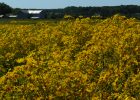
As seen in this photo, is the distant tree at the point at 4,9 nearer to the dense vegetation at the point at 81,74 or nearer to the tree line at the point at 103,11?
the tree line at the point at 103,11

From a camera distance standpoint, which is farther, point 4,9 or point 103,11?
point 4,9

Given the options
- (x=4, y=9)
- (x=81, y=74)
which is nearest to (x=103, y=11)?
(x=4, y=9)

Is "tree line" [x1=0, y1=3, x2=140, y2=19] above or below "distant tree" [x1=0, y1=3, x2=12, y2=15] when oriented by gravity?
above

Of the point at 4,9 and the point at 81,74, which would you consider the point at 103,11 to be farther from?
the point at 81,74

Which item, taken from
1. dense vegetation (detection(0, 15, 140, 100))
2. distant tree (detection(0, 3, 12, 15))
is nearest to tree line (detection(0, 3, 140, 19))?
distant tree (detection(0, 3, 12, 15))

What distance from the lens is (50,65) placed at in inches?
452

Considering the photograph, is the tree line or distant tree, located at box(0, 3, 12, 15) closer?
the tree line

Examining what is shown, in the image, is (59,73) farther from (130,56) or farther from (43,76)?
(130,56)

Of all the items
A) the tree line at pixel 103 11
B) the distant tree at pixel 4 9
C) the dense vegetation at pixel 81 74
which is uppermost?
the dense vegetation at pixel 81 74

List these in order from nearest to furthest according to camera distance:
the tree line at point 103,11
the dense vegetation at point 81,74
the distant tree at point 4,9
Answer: the dense vegetation at point 81,74
the tree line at point 103,11
the distant tree at point 4,9

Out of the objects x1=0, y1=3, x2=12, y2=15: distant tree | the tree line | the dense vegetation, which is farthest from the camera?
x1=0, y1=3, x2=12, y2=15: distant tree

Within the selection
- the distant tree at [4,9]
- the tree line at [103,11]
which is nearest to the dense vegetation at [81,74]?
the tree line at [103,11]

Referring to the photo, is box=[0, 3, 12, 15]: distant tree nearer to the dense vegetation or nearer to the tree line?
the tree line

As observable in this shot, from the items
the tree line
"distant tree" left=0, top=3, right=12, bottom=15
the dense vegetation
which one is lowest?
"distant tree" left=0, top=3, right=12, bottom=15
